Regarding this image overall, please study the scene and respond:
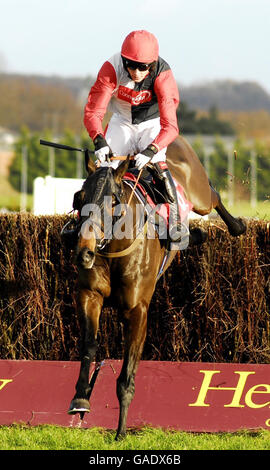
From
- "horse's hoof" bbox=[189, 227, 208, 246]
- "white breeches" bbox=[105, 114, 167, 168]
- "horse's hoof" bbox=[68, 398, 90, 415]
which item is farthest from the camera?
"horse's hoof" bbox=[189, 227, 208, 246]

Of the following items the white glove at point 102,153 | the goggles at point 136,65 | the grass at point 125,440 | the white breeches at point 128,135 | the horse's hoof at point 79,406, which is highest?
the goggles at point 136,65

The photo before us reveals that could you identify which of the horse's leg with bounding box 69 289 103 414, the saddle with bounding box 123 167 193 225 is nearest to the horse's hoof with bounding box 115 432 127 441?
the horse's leg with bounding box 69 289 103 414

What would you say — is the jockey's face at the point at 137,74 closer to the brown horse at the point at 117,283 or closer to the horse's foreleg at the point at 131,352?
the brown horse at the point at 117,283

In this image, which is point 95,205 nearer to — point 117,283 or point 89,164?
point 89,164

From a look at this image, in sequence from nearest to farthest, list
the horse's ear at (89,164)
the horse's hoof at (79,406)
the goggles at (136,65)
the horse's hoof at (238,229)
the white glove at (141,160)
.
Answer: the horse's hoof at (79,406)
the horse's ear at (89,164)
the white glove at (141,160)
the goggles at (136,65)
the horse's hoof at (238,229)

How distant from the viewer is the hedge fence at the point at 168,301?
6.52m

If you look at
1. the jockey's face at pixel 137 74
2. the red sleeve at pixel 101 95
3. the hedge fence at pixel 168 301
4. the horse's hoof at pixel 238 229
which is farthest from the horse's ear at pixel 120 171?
the horse's hoof at pixel 238 229

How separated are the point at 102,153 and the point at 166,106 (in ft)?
2.32

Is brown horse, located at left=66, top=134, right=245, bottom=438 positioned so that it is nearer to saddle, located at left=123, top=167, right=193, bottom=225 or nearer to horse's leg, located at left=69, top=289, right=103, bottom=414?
horse's leg, located at left=69, top=289, right=103, bottom=414

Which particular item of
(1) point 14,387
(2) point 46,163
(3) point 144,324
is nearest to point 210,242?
(3) point 144,324

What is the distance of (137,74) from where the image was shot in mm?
5777

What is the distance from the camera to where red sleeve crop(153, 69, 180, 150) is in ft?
19.4
